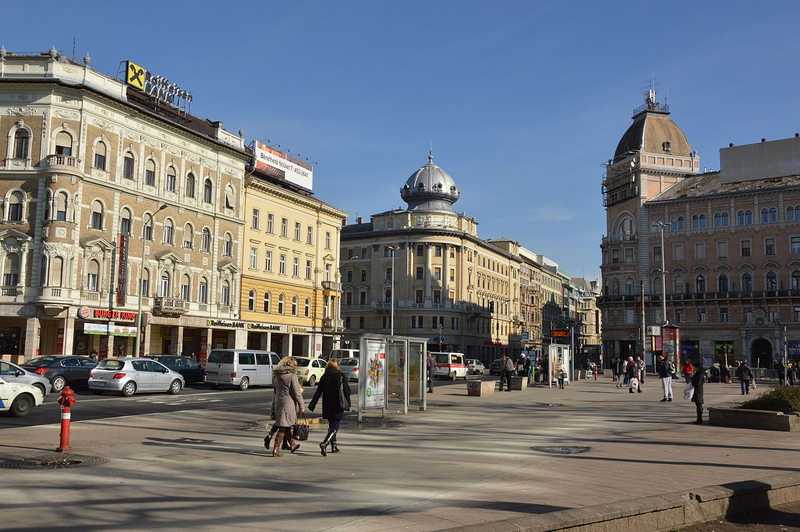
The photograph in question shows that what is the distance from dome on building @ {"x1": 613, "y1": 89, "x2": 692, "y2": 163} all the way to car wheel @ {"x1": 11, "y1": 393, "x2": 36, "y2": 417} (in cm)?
8351

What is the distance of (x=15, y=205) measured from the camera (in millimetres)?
44844

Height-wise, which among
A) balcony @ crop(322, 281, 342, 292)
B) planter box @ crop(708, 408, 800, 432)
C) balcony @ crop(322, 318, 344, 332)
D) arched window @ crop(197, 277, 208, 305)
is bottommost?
planter box @ crop(708, 408, 800, 432)

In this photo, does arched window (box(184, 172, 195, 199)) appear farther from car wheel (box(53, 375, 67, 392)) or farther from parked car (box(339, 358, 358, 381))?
car wheel (box(53, 375, 67, 392))

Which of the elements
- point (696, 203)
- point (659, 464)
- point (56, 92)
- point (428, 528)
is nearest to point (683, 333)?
point (696, 203)

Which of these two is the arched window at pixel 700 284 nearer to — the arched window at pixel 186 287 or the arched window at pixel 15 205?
the arched window at pixel 186 287

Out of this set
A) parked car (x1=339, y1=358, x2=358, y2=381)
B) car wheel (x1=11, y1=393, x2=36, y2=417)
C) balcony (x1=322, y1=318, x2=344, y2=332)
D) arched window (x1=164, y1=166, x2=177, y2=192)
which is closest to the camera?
car wheel (x1=11, y1=393, x2=36, y2=417)

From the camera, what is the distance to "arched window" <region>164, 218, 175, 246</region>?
5222 centimetres

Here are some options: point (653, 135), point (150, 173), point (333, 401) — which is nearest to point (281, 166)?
point (150, 173)

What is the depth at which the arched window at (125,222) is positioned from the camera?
48.4 meters

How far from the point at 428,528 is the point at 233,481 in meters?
4.04

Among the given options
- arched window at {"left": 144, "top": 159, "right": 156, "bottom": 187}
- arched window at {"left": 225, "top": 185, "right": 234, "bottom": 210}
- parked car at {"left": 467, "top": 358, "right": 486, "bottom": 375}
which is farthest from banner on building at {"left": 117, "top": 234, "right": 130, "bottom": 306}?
parked car at {"left": 467, "top": 358, "right": 486, "bottom": 375}

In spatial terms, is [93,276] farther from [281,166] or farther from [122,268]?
[281,166]

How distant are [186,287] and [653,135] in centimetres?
6349

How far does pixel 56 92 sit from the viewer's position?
149 feet
